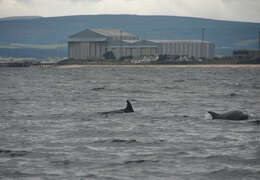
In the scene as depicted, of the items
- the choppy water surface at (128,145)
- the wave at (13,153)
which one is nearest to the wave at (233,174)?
the choppy water surface at (128,145)

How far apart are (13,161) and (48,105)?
22338 mm

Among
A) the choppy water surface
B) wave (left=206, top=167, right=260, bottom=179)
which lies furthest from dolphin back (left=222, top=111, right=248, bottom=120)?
wave (left=206, top=167, right=260, bottom=179)

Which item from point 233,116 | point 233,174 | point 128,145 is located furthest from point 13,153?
point 233,116

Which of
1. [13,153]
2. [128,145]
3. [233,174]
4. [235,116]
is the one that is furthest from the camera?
[235,116]

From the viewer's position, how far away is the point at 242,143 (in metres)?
23.0

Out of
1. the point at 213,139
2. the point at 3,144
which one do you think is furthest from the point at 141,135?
the point at 3,144

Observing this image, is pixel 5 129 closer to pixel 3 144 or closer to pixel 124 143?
pixel 3 144

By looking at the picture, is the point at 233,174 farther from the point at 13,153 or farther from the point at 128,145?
the point at 13,153

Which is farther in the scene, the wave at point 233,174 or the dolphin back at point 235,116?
the dolphin back at point 235,116

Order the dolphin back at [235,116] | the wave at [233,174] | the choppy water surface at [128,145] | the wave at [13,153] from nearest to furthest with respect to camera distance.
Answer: the wave at [233,174]
the choppy water surface at [128,145]
the wave at [13,153]
the dolphin back at [235,116]

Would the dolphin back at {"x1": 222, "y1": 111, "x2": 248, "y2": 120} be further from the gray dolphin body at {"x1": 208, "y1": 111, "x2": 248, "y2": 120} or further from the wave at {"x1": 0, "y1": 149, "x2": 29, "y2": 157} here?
the wave at {"x1": 0, "y1": 149, "x2": 29, "y2": 157}

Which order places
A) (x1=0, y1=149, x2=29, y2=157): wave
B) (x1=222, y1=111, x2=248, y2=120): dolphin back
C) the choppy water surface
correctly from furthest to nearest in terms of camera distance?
(x1=222, y1=111, x2=248, y2=120): dolphin back < (x1=0, y1=149, x2=29, y2=157): wave < the choppy water surface

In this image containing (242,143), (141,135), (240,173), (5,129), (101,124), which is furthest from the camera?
(101,124)

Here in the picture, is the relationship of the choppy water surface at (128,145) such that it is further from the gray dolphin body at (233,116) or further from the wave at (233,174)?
the gray dolphin body at (233,116)
